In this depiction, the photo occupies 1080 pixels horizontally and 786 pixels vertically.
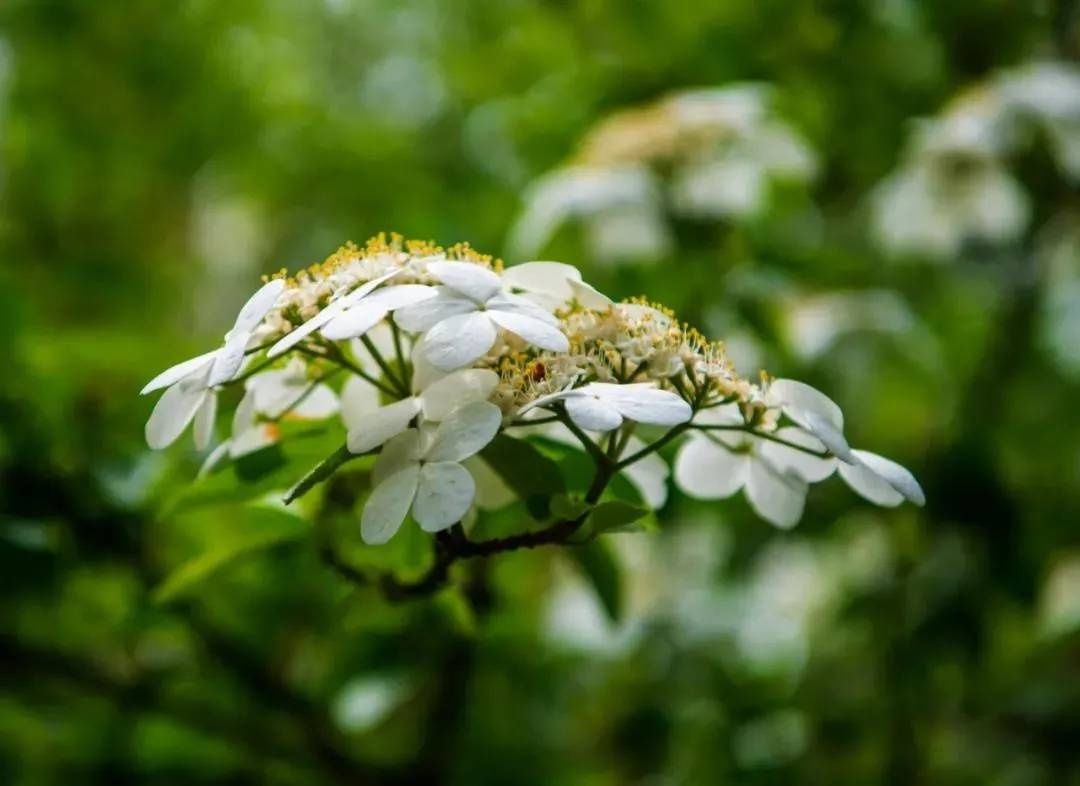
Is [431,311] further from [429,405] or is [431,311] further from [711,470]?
[711,470]

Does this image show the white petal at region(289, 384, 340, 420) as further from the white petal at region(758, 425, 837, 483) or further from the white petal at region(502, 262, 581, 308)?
the white petal at region(758, 425, 837, 483)

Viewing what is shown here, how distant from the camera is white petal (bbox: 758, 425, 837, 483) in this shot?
0.54 m

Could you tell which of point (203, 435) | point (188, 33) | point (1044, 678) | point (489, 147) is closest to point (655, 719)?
point (1044, 678)

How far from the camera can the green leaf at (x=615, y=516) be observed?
48cm

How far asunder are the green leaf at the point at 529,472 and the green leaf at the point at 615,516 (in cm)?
3

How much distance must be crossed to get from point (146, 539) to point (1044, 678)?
105 centimetres

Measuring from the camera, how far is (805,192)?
4.05ft

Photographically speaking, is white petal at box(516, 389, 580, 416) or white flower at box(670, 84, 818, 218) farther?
white flower at box(670, 84, 818, 218)

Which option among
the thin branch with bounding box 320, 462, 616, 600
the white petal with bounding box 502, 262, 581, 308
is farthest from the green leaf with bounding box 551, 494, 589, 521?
the white petal with bounding box 502, 262, 581, 308

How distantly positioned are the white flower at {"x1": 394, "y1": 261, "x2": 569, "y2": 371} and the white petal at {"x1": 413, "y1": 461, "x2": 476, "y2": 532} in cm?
4

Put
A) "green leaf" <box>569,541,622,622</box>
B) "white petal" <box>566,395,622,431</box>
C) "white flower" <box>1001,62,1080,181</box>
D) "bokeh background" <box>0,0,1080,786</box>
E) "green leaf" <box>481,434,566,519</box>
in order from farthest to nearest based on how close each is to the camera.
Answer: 1. "white flower" <box>1001,62,1080,181</box>
2. "bokeh background" <box>0,0,1080,786</box>
3. "green leaf" <box>569,541,622,622</box>
4. "green leaf" <box>481,434,566,519</box>
5. "white petal" <box>566,395,622,431</box>

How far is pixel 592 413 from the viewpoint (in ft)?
1.37

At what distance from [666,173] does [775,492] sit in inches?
22.0

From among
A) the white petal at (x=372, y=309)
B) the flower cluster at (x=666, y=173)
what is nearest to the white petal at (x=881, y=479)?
the white petal at (x=372, y=309)
